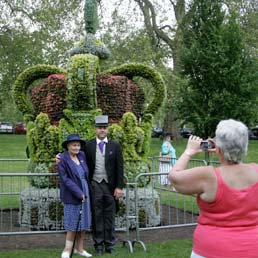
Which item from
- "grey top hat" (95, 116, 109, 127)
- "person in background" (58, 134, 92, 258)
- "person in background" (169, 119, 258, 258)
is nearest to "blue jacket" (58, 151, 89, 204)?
"person in background" (58, 134, 92, 258)

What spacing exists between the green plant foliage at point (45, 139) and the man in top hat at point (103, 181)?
2.12 metres

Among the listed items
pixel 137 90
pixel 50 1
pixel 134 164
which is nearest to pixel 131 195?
pixel 134 164

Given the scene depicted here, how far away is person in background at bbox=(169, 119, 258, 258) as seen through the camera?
3543 mm

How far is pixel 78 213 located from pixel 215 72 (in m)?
15.0

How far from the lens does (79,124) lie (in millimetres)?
9406

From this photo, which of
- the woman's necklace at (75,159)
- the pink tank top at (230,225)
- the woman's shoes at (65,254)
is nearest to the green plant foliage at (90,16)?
the woman's necklace at (75,159)

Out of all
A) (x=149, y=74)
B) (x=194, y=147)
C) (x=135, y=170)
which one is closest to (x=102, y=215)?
(x=135, y=170)

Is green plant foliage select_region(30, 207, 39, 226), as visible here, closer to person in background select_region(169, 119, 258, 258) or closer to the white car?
person in background select_region(169, 119, 258, 258)

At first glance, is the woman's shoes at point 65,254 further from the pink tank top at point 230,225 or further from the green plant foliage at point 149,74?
the green plant foliage at point 149,74

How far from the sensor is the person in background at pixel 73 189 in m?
7.01

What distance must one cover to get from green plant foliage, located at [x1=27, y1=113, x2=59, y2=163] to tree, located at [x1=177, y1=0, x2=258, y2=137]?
12435 millimetres

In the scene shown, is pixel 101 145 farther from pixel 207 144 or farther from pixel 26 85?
pixel 207 144

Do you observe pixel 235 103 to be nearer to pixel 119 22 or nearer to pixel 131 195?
pixel 119 22

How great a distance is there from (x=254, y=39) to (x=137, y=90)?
2141 centimetres
